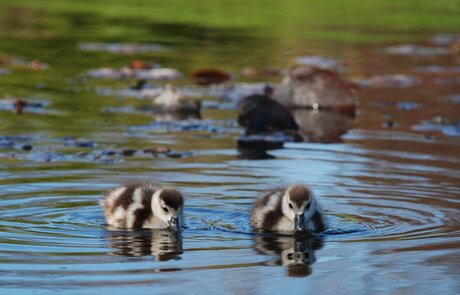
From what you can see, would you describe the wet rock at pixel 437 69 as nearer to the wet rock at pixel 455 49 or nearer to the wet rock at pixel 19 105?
the wet rock at pixel 455 49

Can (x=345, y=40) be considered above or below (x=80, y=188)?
above

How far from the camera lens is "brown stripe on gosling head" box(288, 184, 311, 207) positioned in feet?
26.3

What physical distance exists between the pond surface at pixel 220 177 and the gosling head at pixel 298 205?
0.19 m

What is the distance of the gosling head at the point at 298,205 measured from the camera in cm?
797

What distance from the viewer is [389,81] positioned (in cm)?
1631

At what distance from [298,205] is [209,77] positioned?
27.8 ft

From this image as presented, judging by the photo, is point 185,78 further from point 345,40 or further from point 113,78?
point 345,40

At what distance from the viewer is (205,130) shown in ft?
41.1

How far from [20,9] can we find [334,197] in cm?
1677

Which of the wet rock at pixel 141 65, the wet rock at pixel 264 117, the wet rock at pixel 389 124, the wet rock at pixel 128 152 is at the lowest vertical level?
the wet rock at pixel 128 152

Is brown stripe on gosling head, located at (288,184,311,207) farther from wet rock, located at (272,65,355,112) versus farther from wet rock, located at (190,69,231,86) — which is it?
wet rock, located at (190,69,231,86)

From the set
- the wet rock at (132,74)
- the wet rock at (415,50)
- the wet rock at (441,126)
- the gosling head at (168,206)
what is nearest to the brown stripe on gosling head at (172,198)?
the gosling head at (168,206)

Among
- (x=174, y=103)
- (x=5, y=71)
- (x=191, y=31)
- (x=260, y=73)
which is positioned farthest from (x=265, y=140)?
(x=191, y=31)

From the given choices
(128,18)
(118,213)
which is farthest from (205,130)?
(128,18)
